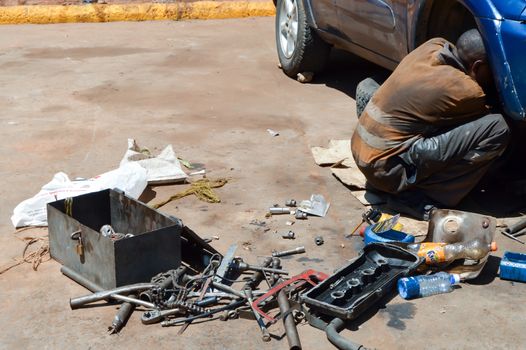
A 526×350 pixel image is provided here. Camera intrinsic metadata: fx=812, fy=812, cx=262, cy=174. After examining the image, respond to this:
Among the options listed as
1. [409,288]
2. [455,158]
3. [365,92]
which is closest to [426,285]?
[409,288]

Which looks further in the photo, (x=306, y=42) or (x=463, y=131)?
(x=306, y=42)

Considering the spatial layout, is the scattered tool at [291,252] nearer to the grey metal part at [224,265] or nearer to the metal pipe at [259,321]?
the grey metal part at [224,265]

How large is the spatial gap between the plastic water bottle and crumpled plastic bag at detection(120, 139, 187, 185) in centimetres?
210

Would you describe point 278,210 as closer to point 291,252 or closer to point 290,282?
point 291,252

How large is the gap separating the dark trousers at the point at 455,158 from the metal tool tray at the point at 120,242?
155 cm

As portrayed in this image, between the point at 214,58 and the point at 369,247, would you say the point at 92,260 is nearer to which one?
the point at 369,247

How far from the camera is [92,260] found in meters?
4.29

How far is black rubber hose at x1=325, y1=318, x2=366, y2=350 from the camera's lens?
12.2 ft

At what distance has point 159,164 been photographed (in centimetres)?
591

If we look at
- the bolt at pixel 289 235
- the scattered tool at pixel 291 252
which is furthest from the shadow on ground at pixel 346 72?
the scattered tool at pixel 291 252

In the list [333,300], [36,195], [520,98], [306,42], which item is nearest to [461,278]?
[333,300]

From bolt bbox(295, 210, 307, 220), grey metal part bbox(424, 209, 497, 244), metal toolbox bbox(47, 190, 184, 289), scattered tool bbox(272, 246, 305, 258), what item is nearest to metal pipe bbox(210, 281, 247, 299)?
Answer: metal toolbox bbox(47, 190, 184, 289)

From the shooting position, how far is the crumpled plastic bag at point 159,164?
5.77 meters

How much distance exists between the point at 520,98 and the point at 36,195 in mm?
3124
